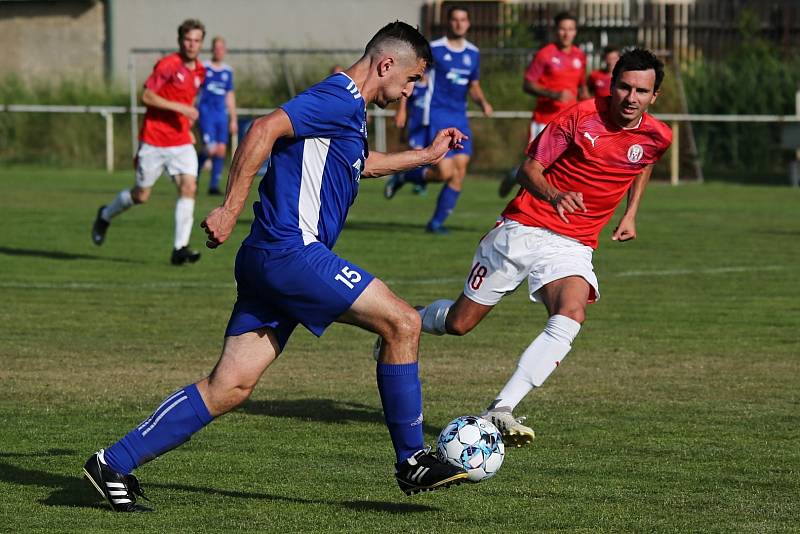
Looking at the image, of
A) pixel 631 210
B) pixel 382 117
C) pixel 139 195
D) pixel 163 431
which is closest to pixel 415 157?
pixel 163 431

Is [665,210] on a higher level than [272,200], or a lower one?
lower

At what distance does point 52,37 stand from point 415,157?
120 feet

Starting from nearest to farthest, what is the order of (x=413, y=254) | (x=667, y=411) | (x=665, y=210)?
(x=667, y=411) < (x=413, y=254) < (x=665, y=210)

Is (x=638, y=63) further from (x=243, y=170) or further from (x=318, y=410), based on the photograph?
(x=243, y=170)

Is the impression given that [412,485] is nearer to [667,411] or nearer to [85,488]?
[85,488]

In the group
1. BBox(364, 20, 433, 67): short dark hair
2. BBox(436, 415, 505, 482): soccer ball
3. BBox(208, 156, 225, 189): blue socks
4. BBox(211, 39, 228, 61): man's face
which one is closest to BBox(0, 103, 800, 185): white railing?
BBox(211, 39, 228, 61): man's face

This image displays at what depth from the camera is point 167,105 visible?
49.0 ft

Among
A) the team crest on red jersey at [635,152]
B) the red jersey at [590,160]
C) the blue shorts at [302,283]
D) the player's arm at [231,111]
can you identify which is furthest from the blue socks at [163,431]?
the player's arm at [231,111]

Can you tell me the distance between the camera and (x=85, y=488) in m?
6.47

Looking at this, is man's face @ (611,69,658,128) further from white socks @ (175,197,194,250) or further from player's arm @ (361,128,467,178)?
white socks @ (175,197,194,250)

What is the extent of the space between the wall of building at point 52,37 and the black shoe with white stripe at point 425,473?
36.0 m

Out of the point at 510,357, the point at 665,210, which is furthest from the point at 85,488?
the point at 665,210

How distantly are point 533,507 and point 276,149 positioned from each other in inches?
68.4

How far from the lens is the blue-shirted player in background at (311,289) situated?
233 inches
